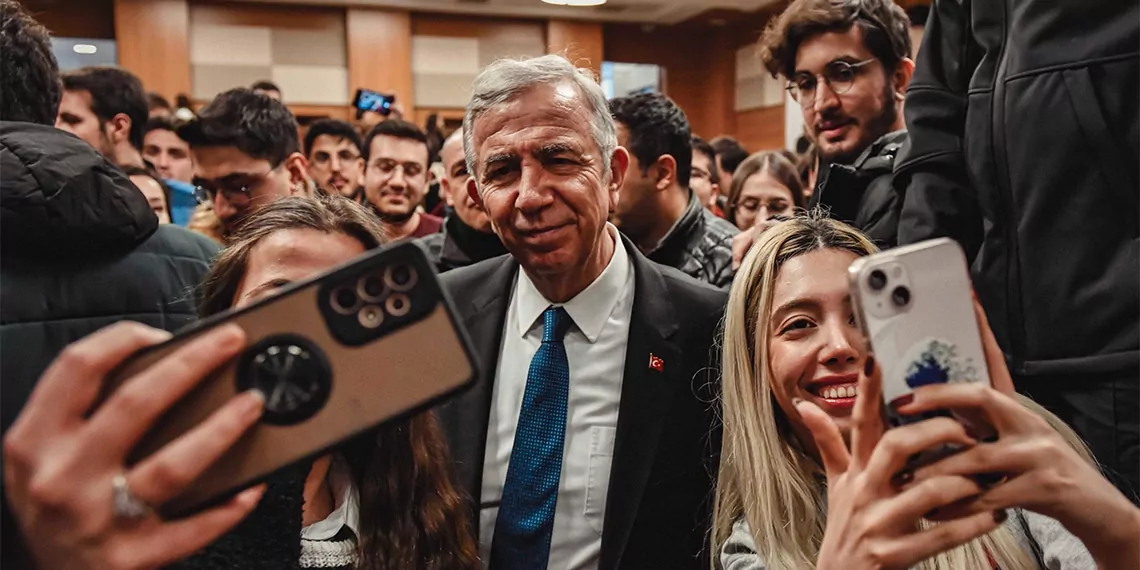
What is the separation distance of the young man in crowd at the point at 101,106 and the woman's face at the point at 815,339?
2.28 metres

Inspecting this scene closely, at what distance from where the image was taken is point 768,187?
3.51 metres

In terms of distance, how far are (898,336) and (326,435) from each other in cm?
44

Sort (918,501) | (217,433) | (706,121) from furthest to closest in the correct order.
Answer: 1. (706,121)
2. (918,501)
3. (217,433)

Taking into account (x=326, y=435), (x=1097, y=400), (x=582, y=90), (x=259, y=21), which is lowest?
(x=1097, y=400)

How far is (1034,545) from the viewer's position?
1.18 m

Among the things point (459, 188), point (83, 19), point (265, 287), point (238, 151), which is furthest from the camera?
point (83, 19)

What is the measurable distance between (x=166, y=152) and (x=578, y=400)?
11.5ft

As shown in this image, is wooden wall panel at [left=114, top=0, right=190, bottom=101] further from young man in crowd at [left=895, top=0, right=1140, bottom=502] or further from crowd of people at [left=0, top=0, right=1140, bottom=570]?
young man in crowd at [left=895, top=0, right=1140, bottom=502]

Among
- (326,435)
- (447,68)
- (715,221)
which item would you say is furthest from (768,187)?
(447,68)

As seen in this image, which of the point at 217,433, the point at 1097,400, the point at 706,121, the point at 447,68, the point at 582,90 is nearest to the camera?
the point at 217,433

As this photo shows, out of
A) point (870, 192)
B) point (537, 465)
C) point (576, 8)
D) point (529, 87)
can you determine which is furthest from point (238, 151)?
point (576, 8)

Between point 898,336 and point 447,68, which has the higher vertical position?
point 447,68

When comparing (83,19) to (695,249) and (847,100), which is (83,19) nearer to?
(695,249)

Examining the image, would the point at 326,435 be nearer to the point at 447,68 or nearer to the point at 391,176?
the point at 391,176
